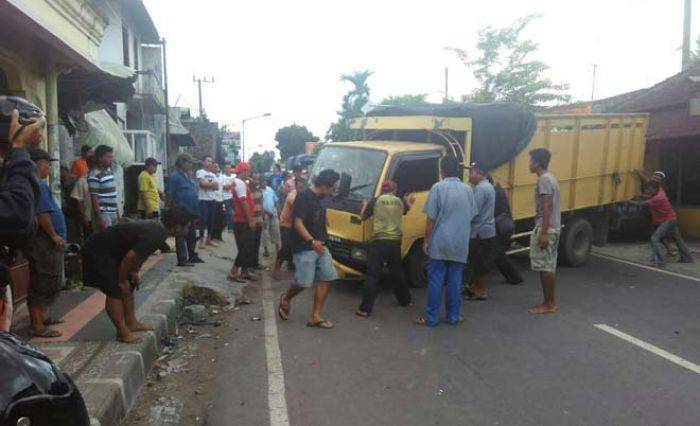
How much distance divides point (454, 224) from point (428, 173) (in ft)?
5.95

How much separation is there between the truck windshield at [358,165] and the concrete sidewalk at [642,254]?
5.51 meters

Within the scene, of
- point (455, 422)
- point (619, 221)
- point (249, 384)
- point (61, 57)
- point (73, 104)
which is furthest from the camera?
point (619, 221)

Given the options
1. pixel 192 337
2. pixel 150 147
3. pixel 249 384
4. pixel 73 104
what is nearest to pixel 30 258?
pixel 192 337

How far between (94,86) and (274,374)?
569 centimetres

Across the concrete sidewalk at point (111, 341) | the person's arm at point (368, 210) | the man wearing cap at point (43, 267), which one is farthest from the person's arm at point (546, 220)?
the man wearing cap at point (43, 267)

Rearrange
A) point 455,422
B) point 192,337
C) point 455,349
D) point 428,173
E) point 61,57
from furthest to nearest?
point 428,173 < point 61,57 < point 192,337 < point 455,349 < point 455,422

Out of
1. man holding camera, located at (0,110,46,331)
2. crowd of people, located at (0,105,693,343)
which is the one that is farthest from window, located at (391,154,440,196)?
man holding camera, located at (0,110,46,331)

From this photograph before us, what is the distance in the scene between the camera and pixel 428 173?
25.2 ft

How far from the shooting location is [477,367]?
4824mm

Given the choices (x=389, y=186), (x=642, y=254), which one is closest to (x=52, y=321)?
(x=389, y=186)

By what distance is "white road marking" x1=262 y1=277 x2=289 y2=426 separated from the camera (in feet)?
12.9

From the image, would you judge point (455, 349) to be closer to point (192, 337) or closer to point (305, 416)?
point (305, 416)

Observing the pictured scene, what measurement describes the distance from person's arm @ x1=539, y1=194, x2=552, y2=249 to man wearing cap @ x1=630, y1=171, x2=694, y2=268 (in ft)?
14.7

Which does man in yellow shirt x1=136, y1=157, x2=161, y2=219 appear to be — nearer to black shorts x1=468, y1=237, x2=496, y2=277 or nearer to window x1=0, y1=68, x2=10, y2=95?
window x1=0, y1=68, x2=10, y2=95
